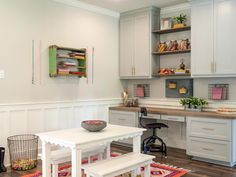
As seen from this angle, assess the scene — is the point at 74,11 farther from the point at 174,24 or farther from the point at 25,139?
the point at 25,139

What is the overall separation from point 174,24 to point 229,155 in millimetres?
2676

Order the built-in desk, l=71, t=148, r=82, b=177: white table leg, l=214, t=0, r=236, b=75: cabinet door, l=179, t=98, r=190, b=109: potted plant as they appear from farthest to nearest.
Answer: l=179, t=98, r=190, b=109: potted plant
l=214, t=0, r=236, b=75: cabinet door
the built-in desk
l=71, t=148, r=82, b=177: white table leg

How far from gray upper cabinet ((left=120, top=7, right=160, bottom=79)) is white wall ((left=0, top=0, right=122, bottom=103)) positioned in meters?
0.20

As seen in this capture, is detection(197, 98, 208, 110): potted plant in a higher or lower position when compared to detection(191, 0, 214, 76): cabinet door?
lower

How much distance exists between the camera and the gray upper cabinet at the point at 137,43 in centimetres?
536

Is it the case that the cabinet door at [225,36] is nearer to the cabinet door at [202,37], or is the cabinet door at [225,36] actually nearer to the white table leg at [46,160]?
the cabinet door at [202,37]

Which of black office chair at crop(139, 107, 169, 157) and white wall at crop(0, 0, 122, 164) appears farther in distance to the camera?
black office chair at crop(139, 107, 169, 157)

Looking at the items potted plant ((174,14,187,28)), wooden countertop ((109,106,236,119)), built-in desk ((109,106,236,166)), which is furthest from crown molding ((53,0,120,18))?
built-in desk ((109,106,236,166))

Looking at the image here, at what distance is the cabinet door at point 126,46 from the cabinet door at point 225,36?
6.08 ft

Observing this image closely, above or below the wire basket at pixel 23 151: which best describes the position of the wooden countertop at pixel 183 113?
above

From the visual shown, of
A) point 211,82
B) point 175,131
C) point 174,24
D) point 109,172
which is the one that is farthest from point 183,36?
point 109,172

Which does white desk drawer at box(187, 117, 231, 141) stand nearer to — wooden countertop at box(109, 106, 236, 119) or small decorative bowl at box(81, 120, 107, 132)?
wooden countertop at box(109, 106, 236, 119)

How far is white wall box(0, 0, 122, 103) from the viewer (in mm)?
4086

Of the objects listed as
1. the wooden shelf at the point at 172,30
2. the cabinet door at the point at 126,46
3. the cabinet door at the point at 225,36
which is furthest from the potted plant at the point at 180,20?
the cabinet door at the point at 126,46
